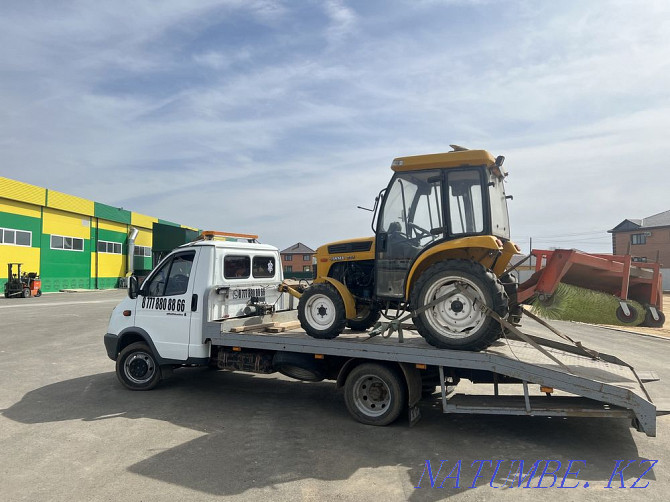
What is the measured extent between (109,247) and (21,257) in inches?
364

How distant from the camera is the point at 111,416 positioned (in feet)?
20.1

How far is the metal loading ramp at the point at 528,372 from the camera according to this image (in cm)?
474

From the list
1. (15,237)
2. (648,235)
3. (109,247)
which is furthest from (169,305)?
(648,235)

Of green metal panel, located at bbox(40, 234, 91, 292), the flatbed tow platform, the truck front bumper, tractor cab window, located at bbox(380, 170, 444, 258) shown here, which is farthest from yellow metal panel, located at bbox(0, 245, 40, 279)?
tractor cab window, located at bbox(380, 170, 444, 258)

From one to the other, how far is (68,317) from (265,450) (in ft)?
51.0

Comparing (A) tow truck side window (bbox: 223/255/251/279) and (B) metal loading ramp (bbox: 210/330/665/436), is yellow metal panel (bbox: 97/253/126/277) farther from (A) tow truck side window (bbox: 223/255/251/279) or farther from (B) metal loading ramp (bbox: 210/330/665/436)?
(B) metal loading ramp (bbox: 210/330/665/436)

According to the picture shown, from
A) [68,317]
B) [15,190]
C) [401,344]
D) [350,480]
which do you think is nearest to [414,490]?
[350,480]

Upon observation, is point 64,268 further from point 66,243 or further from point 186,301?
point 186,301

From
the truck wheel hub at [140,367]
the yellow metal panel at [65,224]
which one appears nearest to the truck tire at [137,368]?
the truck wheel hub at [140,367]

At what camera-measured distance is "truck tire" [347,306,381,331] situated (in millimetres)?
6915

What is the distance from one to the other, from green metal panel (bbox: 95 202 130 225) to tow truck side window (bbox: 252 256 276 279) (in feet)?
115

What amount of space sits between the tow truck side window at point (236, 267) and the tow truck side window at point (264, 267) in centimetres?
20

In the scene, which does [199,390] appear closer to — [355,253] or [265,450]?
[265,450]

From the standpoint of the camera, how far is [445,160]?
231 inches
